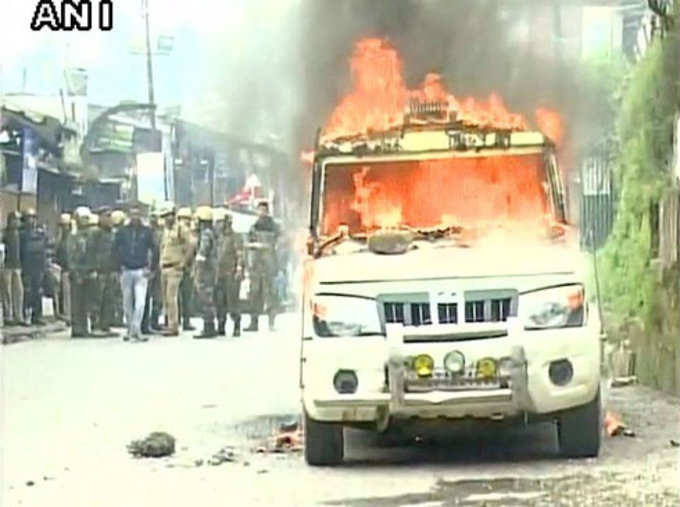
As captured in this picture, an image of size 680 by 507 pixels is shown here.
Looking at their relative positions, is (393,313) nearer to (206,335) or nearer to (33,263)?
(206,335)

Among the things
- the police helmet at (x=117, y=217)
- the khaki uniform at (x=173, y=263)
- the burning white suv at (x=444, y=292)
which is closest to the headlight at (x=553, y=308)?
the burning white suv at (x=444, y=292)

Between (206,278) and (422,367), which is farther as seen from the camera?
(206,278)

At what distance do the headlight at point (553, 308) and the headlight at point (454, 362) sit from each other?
150 millimetres

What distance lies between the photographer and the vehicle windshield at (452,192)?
10.8 feet

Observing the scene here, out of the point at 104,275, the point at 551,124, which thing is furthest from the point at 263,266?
the point at 551,124

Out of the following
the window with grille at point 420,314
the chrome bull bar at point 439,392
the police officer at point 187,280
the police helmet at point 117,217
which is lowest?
the chrome bull bar at point 439,392

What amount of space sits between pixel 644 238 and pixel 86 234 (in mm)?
1171

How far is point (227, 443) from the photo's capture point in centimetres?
331

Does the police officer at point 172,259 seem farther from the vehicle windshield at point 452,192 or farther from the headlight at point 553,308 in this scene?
the headlight at point 553,308

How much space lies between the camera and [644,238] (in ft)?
10.9

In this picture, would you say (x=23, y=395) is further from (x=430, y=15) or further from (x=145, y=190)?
(x=430, y=15)

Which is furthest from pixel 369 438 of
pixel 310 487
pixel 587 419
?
pixel 587 419

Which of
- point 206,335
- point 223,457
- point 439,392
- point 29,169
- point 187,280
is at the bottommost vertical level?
point 223,457

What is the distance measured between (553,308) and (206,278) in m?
0.73
